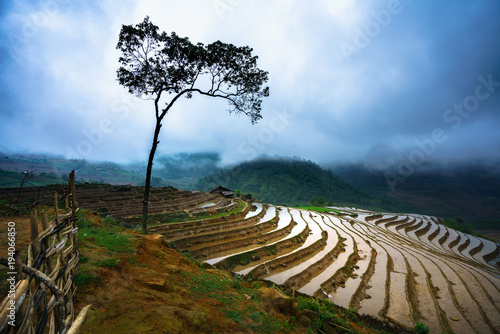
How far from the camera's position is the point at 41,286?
94.6 inches

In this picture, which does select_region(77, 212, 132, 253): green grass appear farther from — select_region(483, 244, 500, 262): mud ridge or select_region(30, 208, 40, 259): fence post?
select_region(483, 244, 500, 262): mud ridge

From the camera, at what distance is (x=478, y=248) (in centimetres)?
2817

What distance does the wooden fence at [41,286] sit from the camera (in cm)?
188

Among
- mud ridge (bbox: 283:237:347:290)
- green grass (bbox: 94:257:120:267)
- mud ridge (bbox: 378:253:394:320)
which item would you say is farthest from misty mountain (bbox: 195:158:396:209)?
green grass (bbox: 94:257:120:267)

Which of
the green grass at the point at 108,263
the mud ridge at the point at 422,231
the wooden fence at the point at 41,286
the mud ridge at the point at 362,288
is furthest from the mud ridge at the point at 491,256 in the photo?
the wooden fence at the point at 41,286

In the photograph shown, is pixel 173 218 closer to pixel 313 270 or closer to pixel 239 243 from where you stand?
pixel 239 243

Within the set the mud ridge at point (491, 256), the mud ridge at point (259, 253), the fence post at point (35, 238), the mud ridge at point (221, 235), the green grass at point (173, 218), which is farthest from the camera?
the mud ridge at point (491, 256)

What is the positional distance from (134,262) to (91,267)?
4.57 ft

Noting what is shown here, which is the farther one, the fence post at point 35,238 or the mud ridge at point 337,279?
the mud ridge at point 337,279

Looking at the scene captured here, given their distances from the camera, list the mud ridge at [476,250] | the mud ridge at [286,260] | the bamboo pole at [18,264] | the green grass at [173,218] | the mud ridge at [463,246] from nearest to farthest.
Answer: the bamboo pole at [18,264], the mud ridge at [286,260], the green grass at [173,218], the mud ridge at [476,250], the mud ridge at [463,246]

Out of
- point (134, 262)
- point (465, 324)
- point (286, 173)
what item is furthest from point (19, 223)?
point (286, 173)

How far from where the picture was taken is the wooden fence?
1.88 m

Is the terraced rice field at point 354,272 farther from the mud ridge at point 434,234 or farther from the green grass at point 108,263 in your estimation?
the mud ridge at point 434,234

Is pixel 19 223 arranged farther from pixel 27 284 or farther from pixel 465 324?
pixel 465 324
